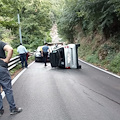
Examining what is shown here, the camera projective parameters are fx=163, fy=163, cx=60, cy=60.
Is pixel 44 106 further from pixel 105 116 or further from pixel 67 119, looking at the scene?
pixel 105 116

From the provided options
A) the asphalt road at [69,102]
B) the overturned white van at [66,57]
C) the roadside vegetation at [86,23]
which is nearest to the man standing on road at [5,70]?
the asphalt road at [69,102]

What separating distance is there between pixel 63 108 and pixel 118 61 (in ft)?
21.5

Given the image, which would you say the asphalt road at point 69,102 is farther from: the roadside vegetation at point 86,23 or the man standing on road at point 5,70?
the roadside vegetation at point 86,23

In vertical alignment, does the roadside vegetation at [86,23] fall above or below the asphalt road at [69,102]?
above

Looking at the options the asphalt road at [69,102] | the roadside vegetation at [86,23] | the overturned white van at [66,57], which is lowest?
the asphalt road at [69,102]

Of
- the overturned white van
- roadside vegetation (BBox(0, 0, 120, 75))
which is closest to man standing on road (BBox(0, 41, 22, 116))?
roadside vegetation (BBox(0, 0, 120, 75))

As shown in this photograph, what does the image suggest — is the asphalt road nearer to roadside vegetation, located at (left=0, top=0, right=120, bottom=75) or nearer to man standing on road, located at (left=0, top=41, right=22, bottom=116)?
man standing on road, located at (left=0, top=41, right=22, bottom=116)

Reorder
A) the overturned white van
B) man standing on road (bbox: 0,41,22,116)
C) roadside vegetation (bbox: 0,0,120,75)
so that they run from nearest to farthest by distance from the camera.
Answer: man standing on road (bbox: 0,41,22,116), roadside vegetation (bbox: 0,0,120,75), the overturned white van

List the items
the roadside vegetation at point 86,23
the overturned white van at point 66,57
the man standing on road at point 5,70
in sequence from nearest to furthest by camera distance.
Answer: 1. the man standing on road at point 5,70
2. the roadside vegetation at point 86,23
3. the overturned white van at point 66,57

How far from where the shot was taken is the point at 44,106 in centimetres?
435

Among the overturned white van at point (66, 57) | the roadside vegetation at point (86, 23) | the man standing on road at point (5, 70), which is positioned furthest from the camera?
the overturned white van at point (66, 57)

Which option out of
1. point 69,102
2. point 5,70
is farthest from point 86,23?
point 5,70

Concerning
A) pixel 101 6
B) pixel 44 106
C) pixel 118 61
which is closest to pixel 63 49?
pixel 118 61

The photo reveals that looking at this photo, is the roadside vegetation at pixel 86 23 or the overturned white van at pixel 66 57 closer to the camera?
the roadside vegetation at pixel 86 23
